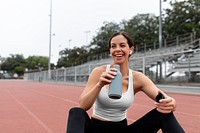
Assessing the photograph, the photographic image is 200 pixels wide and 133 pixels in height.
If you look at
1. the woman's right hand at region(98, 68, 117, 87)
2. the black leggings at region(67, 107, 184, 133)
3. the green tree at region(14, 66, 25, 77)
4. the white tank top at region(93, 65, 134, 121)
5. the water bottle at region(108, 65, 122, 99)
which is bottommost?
the black leggings at region(67, 107, 184, 133)

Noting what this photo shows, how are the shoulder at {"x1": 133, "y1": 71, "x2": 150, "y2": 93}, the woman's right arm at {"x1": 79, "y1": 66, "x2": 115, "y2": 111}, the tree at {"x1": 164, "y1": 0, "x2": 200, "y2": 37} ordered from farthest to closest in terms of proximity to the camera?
the tree at {"x1": 164, "y1": 0, "x2": 200, "y2": 37} < the shoulder at {"x1": 133, "y1": 71, "x2": 150, "y2": 93} < the woman's right arm at {"x1": 79, "y1": 66, "x2": 115, "y2": 111}

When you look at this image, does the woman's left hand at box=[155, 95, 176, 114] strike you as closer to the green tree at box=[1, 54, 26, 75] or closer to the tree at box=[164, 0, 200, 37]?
the tree at box=[164, 0, 200, 37]

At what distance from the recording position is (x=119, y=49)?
218cm

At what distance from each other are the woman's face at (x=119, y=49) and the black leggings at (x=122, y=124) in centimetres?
43

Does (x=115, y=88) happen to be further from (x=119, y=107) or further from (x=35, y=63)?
(x=35, y=63)

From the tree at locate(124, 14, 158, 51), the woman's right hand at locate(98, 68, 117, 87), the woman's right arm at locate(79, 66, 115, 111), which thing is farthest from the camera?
the tree at locate(124, 14, 158, 51)

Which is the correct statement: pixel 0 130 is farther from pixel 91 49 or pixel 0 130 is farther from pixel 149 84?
pixel 91 49

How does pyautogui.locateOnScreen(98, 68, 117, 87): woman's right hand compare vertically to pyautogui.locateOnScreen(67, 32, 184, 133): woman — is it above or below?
above

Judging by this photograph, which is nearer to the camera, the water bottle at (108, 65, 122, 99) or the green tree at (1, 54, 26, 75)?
the water bottle at (108, 65, 122, 99)

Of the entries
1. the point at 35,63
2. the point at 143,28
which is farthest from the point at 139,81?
A: the point at 35,63

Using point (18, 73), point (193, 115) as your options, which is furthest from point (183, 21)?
point (18, 73)

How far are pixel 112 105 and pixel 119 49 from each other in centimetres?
40

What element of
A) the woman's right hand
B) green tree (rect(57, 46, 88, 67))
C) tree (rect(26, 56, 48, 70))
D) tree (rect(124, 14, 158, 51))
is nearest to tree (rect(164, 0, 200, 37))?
tree (rect(124, 14, 158, 51))

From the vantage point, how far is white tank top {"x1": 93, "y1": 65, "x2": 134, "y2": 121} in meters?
2.15
